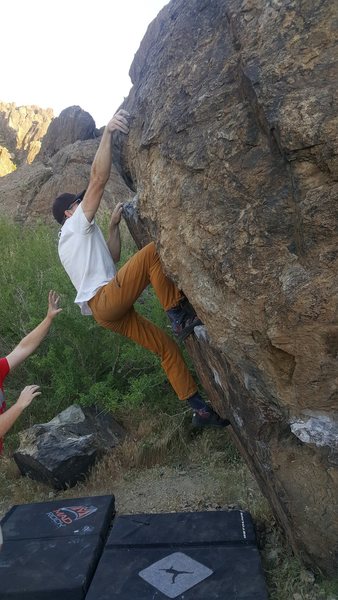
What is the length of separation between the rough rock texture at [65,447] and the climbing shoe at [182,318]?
195cm

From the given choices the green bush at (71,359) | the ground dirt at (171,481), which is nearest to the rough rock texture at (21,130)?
the green bush at (71,359)

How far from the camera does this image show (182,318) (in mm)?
3840

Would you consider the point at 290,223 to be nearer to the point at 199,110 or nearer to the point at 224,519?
the point at 199,110

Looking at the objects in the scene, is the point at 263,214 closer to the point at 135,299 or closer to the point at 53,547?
the point at 135,299

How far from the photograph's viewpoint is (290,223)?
284cm

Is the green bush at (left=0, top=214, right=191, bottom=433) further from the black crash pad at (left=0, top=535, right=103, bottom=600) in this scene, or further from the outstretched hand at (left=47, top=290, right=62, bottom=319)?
the black crash pad at (left=0, top=535, right=103, bottom=600)

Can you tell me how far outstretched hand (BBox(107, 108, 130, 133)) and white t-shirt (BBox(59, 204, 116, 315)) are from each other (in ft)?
1.90

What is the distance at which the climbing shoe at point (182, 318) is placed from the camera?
3797 millimetres

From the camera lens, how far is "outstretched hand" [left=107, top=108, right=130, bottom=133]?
3789mm

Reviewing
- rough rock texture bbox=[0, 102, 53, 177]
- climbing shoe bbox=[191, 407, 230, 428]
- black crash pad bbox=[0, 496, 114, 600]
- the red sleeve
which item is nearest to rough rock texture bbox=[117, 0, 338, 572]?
climbing shoe bbox=[191, 407, 230, 428]

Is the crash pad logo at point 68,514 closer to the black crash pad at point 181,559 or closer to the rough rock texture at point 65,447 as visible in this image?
the black crash pad at point 181,559

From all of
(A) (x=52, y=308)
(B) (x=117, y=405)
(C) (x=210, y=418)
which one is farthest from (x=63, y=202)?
(B) (x=117, y=405)

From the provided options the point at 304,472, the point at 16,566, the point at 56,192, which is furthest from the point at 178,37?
the point at 56,192

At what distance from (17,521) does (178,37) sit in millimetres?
3238
